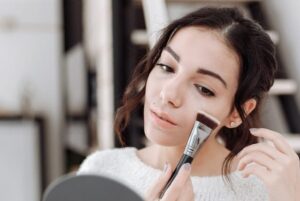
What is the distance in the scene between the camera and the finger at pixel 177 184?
0.43 meters

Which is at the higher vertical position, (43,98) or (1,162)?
(43,98)

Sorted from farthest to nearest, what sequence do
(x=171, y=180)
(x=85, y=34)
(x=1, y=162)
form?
(x=1, y=162) → (x=85, y=34) → (x=171, y=180)

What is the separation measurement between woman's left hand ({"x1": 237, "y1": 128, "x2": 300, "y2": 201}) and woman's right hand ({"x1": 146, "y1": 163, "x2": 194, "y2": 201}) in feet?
0.21

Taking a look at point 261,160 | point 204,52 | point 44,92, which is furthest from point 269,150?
point 44,92

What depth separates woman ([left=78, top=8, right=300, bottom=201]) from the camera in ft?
1.50

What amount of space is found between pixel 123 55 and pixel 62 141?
1.53 m

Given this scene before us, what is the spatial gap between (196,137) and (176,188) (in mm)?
51

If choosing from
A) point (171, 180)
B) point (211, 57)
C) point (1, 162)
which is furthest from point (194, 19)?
point (1, 162)

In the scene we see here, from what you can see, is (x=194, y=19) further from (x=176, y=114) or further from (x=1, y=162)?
(x=1, y=162)

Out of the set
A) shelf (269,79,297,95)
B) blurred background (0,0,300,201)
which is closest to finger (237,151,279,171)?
shelf (269,79,297,95)

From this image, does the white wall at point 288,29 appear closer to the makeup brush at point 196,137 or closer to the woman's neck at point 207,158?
the woman's neck at point 207,158

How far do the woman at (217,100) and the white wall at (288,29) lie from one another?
1.56ft

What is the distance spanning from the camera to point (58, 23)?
2643mm

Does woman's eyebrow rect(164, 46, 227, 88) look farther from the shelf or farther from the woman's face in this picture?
the shelf
